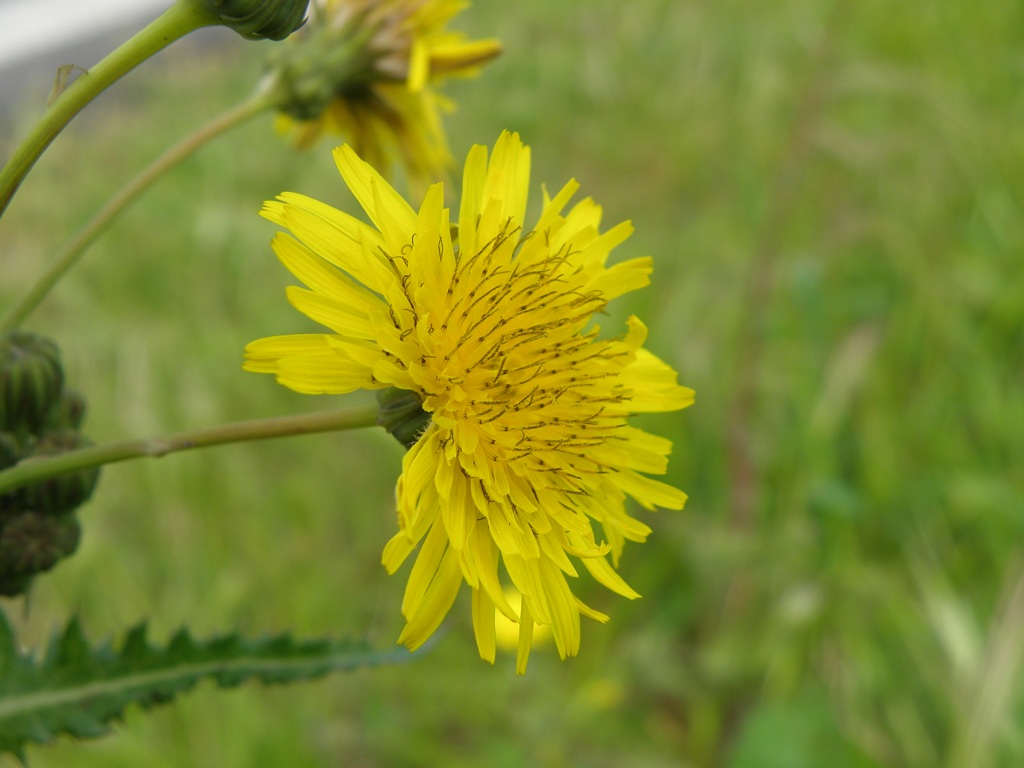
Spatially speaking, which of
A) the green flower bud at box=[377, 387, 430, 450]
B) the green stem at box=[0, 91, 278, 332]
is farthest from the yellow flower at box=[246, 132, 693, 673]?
the green stem at box=[0, 91, 278, 332]

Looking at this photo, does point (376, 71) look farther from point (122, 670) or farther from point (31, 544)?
point (122, 670)

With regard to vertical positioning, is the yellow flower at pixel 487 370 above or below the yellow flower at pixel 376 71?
below

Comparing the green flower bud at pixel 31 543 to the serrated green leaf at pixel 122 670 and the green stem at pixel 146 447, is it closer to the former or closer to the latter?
the serrated green leaf at pixel 122 670

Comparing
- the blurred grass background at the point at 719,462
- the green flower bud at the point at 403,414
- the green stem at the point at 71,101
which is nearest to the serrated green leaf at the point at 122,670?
the green flower bud at the point at 403,414

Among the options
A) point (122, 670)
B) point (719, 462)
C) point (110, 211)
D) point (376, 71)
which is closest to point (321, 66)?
point (376, 71)

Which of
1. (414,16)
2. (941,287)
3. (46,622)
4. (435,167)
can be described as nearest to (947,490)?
(941,287)

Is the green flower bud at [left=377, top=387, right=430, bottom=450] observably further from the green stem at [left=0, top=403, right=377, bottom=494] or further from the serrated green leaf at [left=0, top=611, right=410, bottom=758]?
the serrated green leaf at [left=0, top=611, right=410, bottom=758]
